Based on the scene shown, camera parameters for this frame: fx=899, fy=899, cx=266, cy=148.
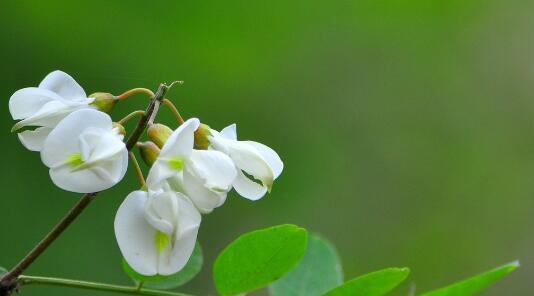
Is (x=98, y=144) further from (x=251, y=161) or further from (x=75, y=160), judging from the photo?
(x=251, y=161)

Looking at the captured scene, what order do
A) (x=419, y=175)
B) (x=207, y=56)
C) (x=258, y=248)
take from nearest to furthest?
1. (x=258, y=248)
2. (x=207, y=56)
3. (x=419, y=175)

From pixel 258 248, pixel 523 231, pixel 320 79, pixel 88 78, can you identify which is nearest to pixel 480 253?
pixel 523 231

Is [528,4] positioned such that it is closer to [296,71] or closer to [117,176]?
[296,71]

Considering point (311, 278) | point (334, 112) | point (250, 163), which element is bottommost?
point (334, 112)

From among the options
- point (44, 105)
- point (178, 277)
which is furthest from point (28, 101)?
point (178, 277)

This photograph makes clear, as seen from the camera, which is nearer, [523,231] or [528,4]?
[523,231]

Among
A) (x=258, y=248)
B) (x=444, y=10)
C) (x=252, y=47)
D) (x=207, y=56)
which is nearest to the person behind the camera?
(x=258, y=248)

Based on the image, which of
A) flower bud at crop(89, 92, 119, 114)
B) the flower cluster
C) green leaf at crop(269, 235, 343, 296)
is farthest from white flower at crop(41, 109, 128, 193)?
green leaf at crop(269, 235, 343, 296)
